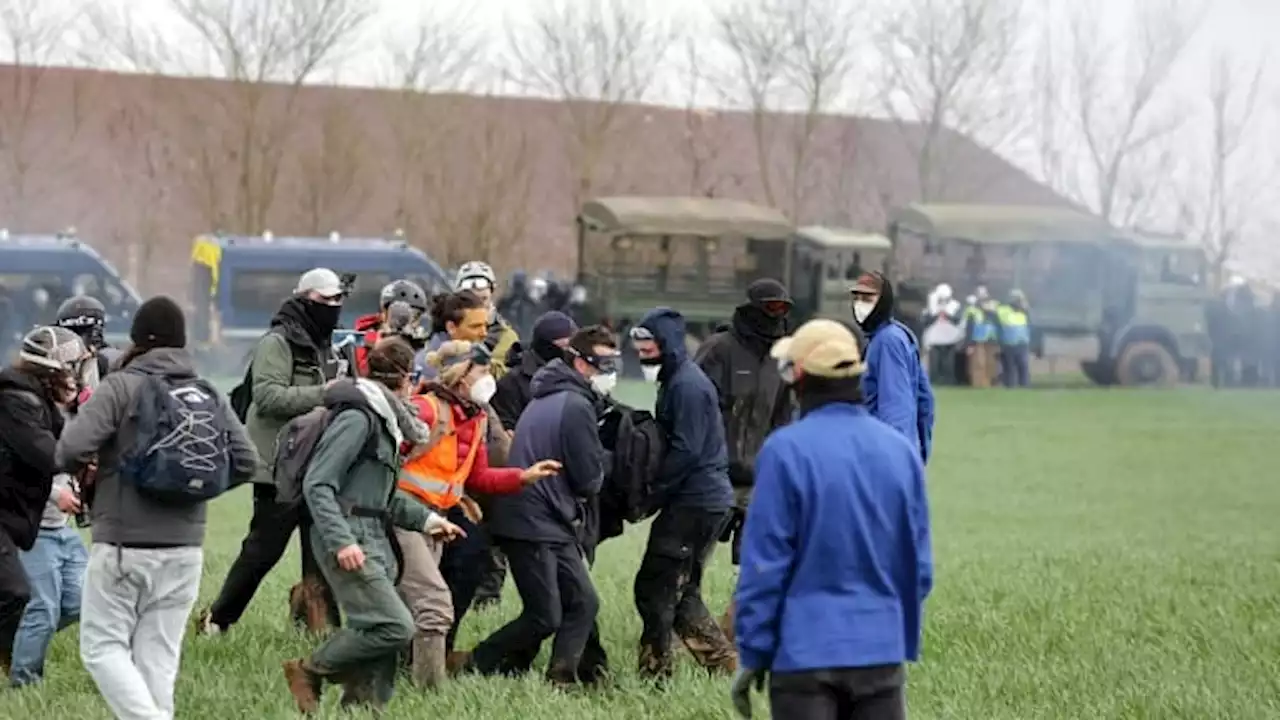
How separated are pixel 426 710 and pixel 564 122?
168 ft

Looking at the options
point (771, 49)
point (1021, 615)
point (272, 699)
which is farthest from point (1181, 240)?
point (272, 699)

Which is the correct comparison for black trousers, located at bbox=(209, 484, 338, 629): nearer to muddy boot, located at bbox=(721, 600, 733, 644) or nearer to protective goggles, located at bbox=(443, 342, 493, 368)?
protective goggles, located at bbox=(443, 342, 493, 368)

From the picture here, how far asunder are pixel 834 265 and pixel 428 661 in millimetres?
35681

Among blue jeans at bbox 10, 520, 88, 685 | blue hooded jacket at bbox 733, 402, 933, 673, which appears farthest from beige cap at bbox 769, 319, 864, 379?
blue jeans at bbox 10, 520, 88, 685

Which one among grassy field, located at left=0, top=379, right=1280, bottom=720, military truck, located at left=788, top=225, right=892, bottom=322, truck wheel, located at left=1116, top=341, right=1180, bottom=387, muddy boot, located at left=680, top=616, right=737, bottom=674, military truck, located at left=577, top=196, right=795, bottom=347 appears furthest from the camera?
military truck, located at left=788, top=225, right=892, bottom=322

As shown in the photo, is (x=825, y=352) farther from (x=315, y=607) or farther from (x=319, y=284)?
(x=315, y=607)

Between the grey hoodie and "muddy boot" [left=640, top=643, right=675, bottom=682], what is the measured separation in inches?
111

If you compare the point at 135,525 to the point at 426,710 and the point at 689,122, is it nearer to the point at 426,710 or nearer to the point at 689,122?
the point at 426,710

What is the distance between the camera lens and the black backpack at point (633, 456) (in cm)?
1021

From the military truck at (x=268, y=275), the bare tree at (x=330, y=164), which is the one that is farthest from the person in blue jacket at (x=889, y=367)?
the bare tree at (x=330, y=164)

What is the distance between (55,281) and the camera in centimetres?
3953

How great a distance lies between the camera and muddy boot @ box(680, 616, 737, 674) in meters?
10.3

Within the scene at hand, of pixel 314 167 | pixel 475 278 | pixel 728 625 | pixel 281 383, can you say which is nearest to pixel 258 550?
pixel 281 383

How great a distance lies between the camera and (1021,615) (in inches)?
460
